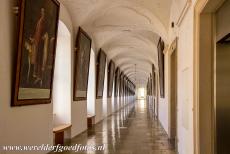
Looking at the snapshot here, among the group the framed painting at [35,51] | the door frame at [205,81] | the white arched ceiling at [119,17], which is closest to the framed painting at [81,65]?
the white arched ceiling at [119,17]

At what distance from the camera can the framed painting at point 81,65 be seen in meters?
11.7

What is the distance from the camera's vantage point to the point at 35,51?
7.21 m

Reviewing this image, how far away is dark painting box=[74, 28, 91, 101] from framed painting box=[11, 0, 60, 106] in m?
3.18

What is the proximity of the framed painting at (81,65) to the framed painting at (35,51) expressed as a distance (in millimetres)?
3154

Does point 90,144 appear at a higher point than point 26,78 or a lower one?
lower

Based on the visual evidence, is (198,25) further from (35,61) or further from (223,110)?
(35,61)

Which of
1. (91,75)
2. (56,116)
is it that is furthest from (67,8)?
(91,75)

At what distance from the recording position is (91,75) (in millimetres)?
16609

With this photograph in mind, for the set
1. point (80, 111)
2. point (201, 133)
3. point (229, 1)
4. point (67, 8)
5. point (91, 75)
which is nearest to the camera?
point (229, 1)

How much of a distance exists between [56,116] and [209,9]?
776cm

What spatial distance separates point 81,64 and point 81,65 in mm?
45

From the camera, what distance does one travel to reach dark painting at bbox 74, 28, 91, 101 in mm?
11734

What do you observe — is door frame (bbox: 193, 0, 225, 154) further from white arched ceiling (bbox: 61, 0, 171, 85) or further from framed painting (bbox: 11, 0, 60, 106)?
white arched ceiling (bbox: 61, 0, 171, 85)

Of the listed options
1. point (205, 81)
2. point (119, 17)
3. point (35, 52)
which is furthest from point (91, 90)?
point (205, 81)
